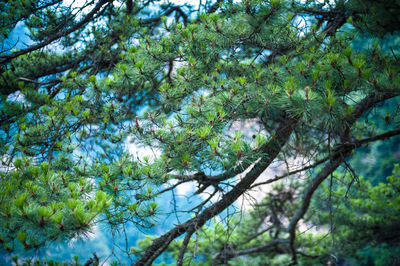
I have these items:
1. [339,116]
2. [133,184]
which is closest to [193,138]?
[133,184]

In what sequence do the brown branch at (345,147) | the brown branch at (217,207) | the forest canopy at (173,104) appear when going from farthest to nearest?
the brown branch at (217,207) → the brown branch at (345,147) → the forest canopy at (173,104)

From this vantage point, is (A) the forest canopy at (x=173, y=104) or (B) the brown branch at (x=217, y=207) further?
(B) the brown branch at (x=217, y=207)

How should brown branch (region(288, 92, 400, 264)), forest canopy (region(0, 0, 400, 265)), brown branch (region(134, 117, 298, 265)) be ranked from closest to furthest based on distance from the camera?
forest canopy (region(0, 0, 400, 265)) < brown branch (region(288, 92, 400, 264)) < brown branch (region(134, 117, 298, 265))

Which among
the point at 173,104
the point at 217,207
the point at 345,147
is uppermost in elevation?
the point at 345,147

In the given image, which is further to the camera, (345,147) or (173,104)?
(345,147)

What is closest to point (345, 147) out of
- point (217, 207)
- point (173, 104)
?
point (217, 207)

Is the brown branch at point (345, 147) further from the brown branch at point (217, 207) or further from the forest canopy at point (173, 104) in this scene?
the brown branch at point (217, 207)

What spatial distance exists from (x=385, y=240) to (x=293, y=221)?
4.71 feet

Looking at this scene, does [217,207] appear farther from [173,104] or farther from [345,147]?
[345,147]

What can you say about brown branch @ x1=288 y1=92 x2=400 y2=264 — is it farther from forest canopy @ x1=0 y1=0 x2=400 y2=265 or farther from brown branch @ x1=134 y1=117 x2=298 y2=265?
brown branch @ x1=134 y1=117 x2=298 y2=265

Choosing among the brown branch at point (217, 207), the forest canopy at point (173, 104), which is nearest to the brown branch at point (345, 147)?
the forest canopy at point (173, 104)

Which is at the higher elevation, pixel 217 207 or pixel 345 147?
pixel 345 147

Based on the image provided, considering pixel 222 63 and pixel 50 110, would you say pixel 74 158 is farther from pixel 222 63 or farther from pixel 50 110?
pixel 222 63

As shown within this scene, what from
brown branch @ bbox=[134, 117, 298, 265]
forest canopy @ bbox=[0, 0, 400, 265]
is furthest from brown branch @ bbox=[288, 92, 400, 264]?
brown branch @ bbox=[134, 117, 298, 265]
